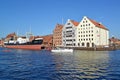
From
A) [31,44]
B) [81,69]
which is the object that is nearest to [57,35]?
[31,44]

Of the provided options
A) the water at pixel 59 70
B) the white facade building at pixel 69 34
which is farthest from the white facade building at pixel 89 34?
the water at pixel 59 70

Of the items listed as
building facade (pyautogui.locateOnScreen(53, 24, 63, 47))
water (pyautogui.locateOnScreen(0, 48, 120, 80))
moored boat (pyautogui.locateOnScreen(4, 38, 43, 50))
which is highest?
building facade (pyautogui.locateOnScreen(53, 24, 63, 47))

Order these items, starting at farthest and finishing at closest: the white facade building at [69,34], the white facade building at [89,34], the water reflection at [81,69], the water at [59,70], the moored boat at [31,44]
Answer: the moored boat at [31,44] → the white facade building at [69,34] → the white facade building at [89,34] → the water reflection at [81,69] → the water at [59,70]

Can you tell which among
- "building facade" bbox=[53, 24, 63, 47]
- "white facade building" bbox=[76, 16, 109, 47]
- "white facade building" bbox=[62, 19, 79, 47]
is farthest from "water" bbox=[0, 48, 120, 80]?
"building facade" bbox=[53, 24, 63, 47]

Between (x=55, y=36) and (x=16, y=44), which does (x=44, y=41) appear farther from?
(x=16, y=44)

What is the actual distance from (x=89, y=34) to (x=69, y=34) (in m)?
17.4

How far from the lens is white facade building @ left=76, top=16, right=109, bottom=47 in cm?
14438

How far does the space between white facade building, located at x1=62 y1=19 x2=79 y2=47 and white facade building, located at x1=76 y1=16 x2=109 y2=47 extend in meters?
3.50

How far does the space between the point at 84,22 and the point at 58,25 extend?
26.7m

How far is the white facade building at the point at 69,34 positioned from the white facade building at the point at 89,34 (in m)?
3.50

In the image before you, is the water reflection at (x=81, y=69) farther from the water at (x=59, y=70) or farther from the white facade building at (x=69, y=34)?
the white facade building at (x=69, y=34)

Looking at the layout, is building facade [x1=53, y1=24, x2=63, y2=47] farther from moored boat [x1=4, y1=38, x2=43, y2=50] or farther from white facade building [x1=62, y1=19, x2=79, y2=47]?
moored boat [x1=4, y1=38, x2=43, y2=50]

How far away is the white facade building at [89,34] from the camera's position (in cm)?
14438

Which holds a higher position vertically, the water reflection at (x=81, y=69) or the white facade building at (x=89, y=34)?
the white facade building at (x=89, y=34)
